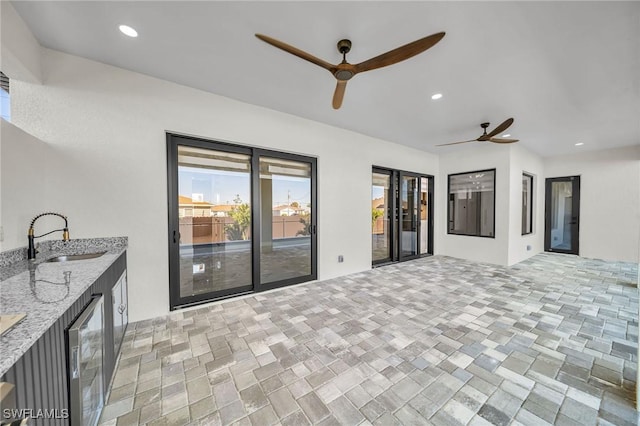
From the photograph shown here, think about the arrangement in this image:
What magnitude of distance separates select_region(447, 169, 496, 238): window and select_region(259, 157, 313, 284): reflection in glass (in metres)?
4.39

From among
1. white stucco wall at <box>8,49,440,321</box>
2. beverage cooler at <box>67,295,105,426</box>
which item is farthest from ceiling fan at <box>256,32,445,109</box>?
beverage cooler at <box>67,295,105,426</box>

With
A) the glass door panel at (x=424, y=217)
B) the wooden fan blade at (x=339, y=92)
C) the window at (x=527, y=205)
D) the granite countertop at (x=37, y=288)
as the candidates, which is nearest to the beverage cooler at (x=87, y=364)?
the granite countertop at (x=37, y=288)

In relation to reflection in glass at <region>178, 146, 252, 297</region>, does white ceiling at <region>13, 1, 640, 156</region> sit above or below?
above

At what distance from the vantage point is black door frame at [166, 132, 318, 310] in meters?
3.00

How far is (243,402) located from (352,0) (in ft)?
10.0

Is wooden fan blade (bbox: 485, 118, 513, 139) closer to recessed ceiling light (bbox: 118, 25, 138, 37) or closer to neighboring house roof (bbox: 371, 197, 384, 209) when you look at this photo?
neighboring house roof (bbox: 371, 197, 384, 209)

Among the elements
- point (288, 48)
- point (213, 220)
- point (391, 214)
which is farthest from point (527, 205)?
point (213, 220)

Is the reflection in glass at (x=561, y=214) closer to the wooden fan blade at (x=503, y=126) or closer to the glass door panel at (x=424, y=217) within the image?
the glass door panel at (x=424, y=217)

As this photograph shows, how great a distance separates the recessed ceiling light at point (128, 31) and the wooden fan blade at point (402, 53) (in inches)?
80.2

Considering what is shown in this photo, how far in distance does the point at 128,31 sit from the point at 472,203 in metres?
7.09

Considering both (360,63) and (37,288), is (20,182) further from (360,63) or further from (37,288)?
(360,63)

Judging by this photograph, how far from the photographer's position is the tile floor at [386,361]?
63.7 inches

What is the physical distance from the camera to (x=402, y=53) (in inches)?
75.9

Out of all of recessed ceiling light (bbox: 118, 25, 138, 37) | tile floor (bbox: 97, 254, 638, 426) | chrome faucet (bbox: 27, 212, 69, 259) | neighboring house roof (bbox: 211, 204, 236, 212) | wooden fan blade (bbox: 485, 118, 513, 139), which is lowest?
tile floor (bbox: 97, 254, 638, 426)
